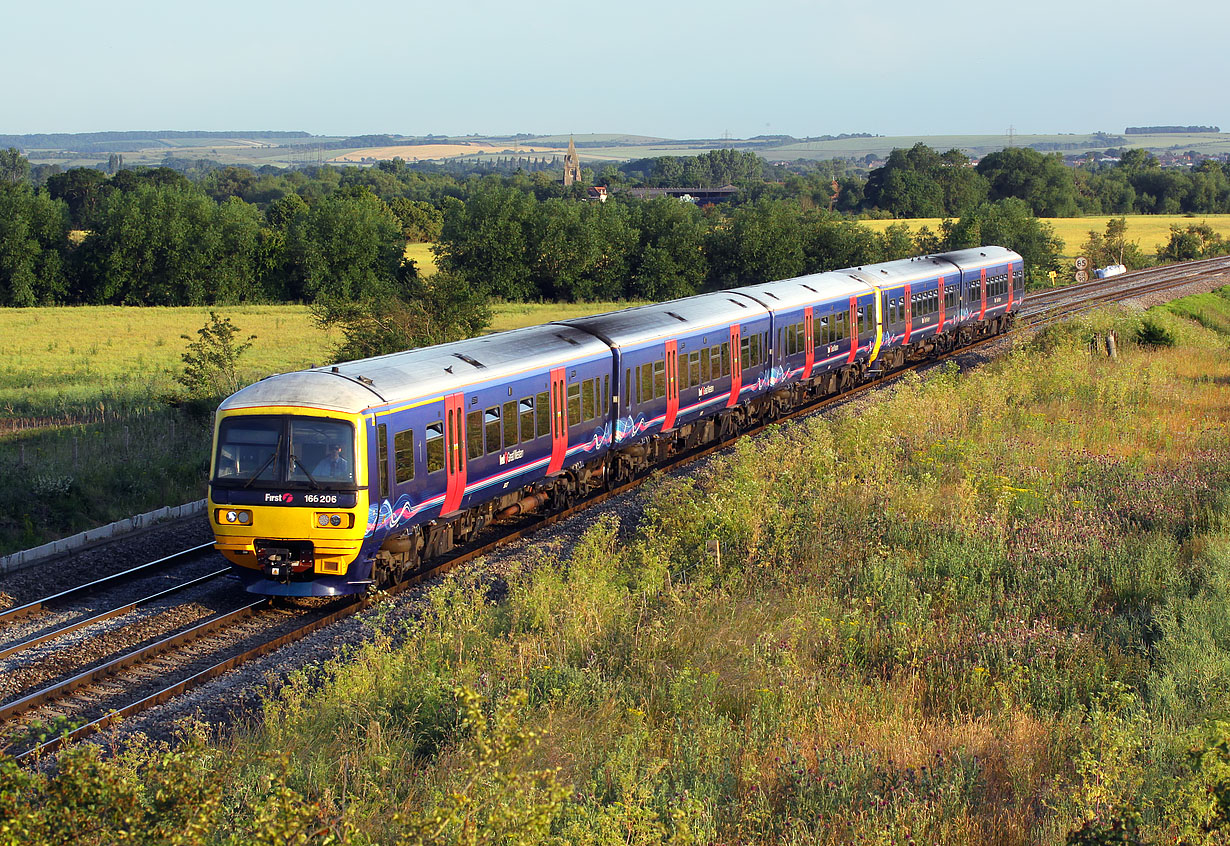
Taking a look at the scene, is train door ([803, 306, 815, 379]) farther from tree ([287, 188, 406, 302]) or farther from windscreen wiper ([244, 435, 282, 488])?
tree ([287, 188, 406, 302])

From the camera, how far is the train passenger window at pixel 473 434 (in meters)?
15.6

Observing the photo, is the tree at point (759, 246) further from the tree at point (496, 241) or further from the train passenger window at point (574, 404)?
the train passenger window at point (574, 404)

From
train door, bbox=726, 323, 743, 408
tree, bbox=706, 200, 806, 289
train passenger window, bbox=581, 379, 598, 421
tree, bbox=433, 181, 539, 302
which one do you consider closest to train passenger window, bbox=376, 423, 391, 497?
train passenger window, bbox=581, 379, 598, 421

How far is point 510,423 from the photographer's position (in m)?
16.7

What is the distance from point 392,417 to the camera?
14.1 metres

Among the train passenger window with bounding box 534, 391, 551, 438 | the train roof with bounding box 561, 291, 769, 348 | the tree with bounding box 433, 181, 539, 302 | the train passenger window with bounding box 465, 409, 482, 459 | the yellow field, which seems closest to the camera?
the train passenger window with bounding box 465, 409, 482, 459

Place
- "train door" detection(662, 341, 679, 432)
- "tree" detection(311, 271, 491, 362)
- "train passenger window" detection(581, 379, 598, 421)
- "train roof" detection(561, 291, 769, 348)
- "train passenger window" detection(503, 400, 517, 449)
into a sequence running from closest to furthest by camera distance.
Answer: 1. "train passenger window" detection(503, 400, 517, 449)
2. "train passenger window" detection(581, 379, 598, 421)
3. "train roof" detection(561, 291, 769, 348)
4. "train door" detection(662, 341, 679, 432)
5. "tree" detection(311, 271, 491, 362)

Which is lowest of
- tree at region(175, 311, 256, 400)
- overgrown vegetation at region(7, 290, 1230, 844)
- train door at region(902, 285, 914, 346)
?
overgrown vegetation at region(7, 290, 1230, 844)

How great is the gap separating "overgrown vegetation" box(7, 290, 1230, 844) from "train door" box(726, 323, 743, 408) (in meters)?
6.17

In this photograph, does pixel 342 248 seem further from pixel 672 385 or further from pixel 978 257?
pixel 672 385

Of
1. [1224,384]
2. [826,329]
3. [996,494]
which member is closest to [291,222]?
[826,329]

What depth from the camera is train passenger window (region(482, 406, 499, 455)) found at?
16.1 m

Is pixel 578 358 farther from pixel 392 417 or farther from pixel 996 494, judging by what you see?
pixel 996 494

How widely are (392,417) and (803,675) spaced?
21.9 ft
